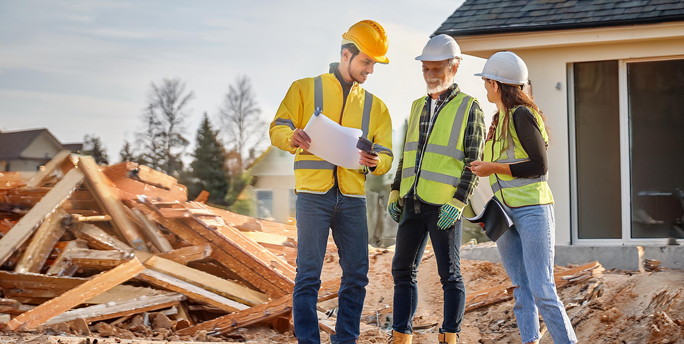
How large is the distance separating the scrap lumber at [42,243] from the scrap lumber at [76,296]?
1.10m

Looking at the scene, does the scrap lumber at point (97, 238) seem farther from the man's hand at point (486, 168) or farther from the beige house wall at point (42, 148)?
the man's hand at point (486, 168)

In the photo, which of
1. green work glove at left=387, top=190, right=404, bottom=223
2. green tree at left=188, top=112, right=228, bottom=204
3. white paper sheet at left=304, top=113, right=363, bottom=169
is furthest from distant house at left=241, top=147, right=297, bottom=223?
white paper sheet at left=304, top=113, right=363, bottom=169

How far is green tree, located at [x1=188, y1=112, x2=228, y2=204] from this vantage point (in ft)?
98.9

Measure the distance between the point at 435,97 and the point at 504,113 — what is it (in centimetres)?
51

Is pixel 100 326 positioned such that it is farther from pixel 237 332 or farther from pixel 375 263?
pixel 375 263

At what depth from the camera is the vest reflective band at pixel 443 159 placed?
382 centimetres

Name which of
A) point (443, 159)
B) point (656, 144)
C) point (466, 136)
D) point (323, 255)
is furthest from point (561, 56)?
point (323, 255)

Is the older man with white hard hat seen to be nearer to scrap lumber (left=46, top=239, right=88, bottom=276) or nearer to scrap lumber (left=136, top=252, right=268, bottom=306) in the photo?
scrap lumber (left=136, top=252, right=268, bottom=306)

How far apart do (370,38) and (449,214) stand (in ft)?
3.88

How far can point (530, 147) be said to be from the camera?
3514 mm

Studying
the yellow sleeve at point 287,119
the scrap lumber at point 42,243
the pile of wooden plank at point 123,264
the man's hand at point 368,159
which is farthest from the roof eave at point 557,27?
the scrap lumber at point 42,243

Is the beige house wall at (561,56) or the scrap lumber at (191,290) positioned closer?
the scrap lumber at (191,290)

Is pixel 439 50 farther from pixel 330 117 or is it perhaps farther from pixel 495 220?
pixel 495 220

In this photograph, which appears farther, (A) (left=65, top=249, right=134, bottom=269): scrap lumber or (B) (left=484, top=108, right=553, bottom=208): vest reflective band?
(A) (left=65, top=249, right=134, bottom=269): scrap lumber
